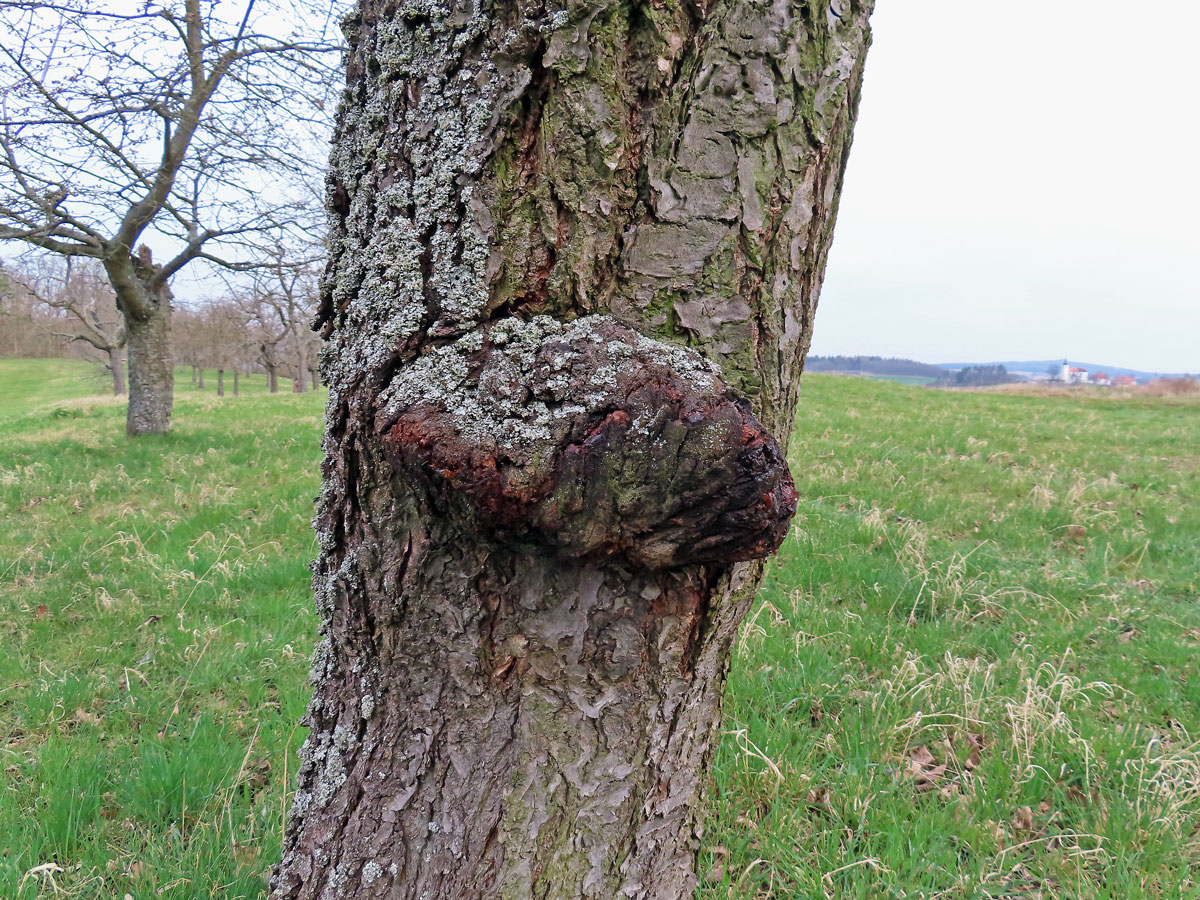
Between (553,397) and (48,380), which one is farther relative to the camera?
(48,380)

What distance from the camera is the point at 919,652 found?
10.9 feet

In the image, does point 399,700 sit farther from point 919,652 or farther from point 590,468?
point 919,652

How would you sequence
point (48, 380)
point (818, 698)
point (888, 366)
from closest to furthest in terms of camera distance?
point (818, 698), point (48, 380), point (888, 366)

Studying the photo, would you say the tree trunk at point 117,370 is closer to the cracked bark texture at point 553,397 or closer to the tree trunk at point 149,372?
the tree trunk at point 149,372

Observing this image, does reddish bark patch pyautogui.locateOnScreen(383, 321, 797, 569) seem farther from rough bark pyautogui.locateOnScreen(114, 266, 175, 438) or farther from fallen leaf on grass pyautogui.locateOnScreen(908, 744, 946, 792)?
rough bark pyautogui.locateOnScreen(114, 266, 175, 438)

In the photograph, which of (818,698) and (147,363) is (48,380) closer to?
(147,363)

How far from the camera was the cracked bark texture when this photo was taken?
3.56 feet

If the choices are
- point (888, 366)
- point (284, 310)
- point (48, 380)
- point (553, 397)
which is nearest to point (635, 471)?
point (553, 397)

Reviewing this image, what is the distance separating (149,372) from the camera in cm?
1020

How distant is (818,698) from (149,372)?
1106cm

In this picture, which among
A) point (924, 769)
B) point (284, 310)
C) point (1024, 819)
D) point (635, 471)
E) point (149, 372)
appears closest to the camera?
point (635, 471)

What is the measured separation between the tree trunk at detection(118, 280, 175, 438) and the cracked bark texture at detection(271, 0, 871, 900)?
10889 millimetres

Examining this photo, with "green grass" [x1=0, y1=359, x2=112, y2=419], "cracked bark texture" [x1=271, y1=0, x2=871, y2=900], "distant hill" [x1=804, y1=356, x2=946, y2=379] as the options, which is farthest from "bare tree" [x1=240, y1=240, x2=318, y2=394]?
"distant hill" [x1=804, y1=356, x2=946, y2=379]

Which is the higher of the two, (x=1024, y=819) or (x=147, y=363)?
(x=147, y=363)
